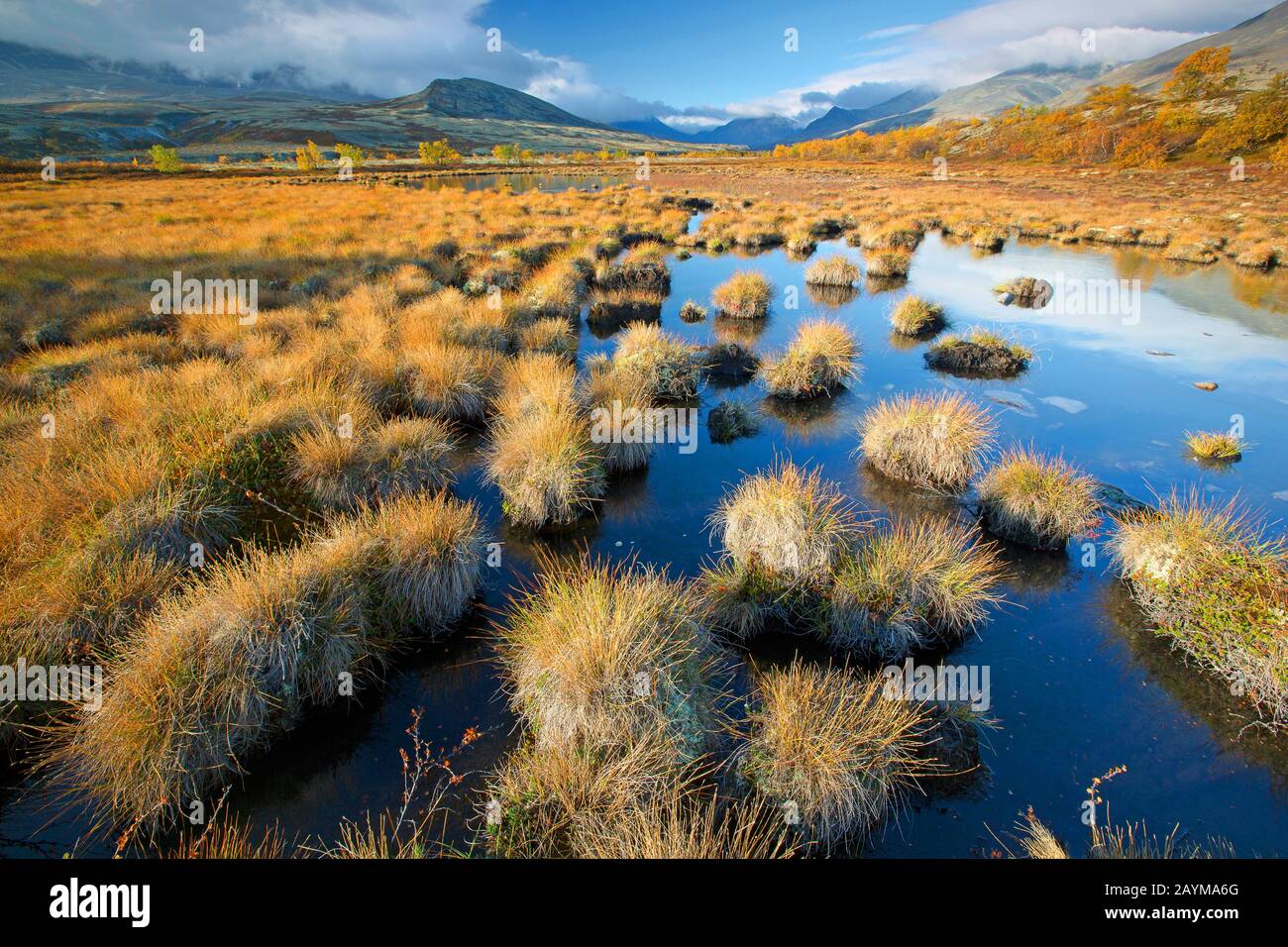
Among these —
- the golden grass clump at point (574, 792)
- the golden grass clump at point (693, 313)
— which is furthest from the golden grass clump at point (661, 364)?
the golden grass clump at point (574, 792)

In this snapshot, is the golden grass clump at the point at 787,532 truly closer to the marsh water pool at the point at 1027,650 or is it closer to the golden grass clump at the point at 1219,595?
the marsh water pool at the point at 1027,650

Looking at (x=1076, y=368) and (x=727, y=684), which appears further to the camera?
(x=1076, y=368)

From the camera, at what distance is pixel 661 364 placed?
13.3 m

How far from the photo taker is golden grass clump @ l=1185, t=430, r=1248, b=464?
10.5 meters

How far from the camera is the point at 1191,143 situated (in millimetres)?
63531

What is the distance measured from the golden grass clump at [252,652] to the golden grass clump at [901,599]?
4613mm

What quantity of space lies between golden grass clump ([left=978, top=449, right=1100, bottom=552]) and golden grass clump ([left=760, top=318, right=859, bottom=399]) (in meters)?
5.41

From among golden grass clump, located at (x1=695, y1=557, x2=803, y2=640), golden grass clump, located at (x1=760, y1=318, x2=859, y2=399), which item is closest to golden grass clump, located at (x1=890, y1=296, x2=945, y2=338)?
golden grass clump, located at (x1=760, y1=318, x2=859, y2=399)

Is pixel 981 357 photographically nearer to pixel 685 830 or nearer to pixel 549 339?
pixel 549 339

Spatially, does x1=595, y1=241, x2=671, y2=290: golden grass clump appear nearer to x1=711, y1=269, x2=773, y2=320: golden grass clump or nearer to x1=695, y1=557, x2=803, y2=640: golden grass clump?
x1=711, y1=269, x2=773, y2=320: golden grass clump

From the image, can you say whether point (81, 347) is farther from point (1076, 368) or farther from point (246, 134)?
point (246, 134)

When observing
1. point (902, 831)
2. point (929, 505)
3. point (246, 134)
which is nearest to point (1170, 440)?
point (929, 505)

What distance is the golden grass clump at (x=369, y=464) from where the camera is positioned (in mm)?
8328
